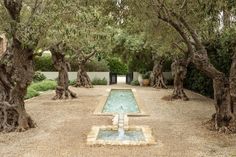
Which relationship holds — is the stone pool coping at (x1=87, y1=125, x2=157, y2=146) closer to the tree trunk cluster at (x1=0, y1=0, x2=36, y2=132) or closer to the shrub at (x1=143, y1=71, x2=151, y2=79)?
the tree trunk cluster at (x1=0, y1=0, x2=36, y2=132)

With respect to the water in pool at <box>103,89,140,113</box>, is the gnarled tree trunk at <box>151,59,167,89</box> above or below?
above

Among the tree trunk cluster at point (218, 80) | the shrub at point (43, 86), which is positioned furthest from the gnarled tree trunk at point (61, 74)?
the tree trunk cluster at point (218, 80)

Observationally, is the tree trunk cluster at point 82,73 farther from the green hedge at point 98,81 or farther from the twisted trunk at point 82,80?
the green hedge at point 98,81

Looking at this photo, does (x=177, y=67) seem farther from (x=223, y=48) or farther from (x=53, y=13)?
(x=53, y=13)

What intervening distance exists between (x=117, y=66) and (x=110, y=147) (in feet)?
85.8

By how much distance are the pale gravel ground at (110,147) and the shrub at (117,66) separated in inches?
678

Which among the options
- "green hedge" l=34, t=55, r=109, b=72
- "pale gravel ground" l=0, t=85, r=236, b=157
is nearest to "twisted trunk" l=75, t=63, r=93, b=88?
"green hedge" l=34, t=55, r=109, b=72

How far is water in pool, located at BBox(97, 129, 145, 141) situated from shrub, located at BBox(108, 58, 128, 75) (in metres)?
23.6

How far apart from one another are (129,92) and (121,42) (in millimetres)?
5736

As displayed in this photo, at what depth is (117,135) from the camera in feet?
40.1

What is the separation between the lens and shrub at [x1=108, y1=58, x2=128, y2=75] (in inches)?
1429

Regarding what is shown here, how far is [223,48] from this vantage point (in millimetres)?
18766

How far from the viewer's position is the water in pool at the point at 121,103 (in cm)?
1864

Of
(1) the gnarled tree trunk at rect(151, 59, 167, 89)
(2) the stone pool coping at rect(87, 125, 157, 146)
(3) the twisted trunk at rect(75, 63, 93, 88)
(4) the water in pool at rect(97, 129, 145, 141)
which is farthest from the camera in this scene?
(1) the gnarled tree trunk at rect(151, 59, 167, 89)
